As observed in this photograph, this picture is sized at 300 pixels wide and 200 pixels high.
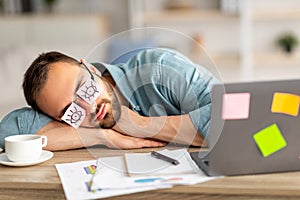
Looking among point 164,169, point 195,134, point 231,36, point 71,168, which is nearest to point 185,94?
point 195,134

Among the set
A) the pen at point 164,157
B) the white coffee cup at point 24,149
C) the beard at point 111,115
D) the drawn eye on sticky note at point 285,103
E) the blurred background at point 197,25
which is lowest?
the blurred background at point 197,25

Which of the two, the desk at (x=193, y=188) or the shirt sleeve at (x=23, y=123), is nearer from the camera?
the desk at (x=193, y=188)

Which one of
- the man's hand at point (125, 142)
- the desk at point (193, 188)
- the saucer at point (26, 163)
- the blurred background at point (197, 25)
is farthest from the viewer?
the blurred background at point (197, 25)

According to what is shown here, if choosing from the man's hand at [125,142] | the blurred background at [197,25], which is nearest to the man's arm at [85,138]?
the man's hand at [125,142]

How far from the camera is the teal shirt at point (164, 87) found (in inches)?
57.6

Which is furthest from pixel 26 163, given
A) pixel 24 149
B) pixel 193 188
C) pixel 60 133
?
pixel 193 188

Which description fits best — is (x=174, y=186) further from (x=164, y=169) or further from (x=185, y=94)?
(x=185, y=94)

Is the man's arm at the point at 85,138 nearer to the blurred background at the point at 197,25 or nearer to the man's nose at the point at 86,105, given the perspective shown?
the man's nose at the point at 86,105

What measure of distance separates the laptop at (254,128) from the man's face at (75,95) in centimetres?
34

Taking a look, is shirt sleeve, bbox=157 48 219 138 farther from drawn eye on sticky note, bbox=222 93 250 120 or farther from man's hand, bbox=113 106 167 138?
drawn eye on sticky note, bbox=222 93 250 120

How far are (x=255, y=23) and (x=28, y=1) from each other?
1.90 meters

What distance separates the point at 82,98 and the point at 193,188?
0.41m

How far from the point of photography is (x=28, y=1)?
484cm

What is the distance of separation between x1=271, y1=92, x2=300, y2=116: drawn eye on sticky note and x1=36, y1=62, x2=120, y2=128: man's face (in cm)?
44
